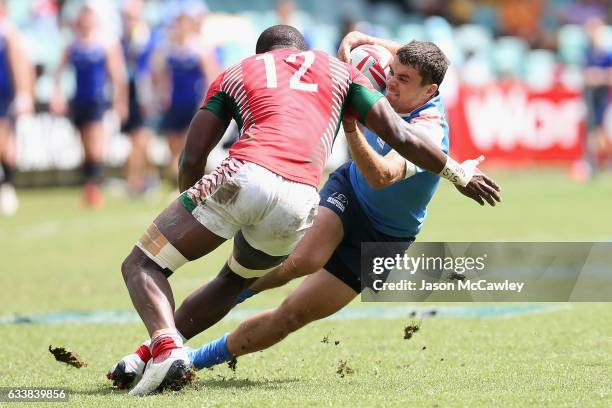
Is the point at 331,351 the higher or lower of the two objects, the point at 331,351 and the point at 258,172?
the lower

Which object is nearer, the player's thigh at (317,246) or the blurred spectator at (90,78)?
the player's thigh at (317,246)

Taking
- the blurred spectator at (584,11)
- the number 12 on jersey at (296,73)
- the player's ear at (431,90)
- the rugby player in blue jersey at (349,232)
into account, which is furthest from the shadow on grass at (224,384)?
the blurred spectator at (584,11)

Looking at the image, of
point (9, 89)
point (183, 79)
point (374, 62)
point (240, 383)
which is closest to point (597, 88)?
point (183, 79)

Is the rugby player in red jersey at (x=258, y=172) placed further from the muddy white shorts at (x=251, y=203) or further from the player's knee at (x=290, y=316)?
the player's knee at (x=290, y=316)

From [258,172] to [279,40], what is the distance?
832mm

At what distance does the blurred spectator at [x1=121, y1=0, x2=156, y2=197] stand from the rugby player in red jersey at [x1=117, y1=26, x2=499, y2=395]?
40.6 feet

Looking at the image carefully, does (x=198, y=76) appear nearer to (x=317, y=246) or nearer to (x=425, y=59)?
(x=317, y=246)

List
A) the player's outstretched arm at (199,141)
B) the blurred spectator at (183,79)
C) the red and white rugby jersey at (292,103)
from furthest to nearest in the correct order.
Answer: the blurred spectator at (183,79), the player's outstretched arm at (199,141), the red and white rugby jersey at (292,103)

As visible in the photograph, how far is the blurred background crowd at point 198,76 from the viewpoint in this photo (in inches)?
684

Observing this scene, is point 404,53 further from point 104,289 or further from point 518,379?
point 104,289

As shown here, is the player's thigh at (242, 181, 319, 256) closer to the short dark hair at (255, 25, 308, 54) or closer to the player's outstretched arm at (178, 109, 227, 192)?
the player's outstretched arm at (178, 109, 227, 192)

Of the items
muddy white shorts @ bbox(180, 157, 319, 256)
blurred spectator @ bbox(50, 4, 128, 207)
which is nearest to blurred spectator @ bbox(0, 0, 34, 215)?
blurred spectator @ bbox(50, 4, 128, 207)

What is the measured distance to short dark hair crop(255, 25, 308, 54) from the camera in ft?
19.7

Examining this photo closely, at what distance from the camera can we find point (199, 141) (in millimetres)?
5754
